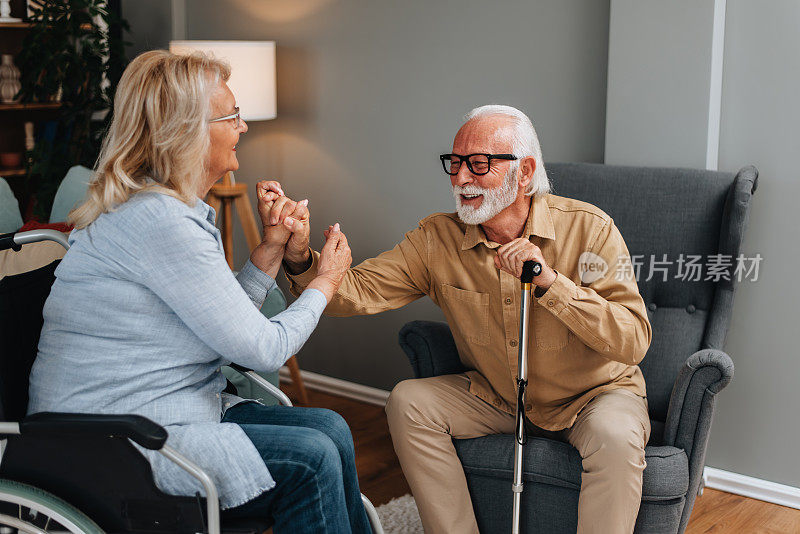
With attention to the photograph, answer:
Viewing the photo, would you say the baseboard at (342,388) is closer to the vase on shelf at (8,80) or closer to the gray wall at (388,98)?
the gray wall at (388,98)

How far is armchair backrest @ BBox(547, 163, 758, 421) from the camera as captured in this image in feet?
7.79

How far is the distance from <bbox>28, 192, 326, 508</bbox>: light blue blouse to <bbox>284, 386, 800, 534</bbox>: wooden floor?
124 cm

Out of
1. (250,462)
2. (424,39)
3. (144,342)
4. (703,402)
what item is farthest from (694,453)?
(424,39)

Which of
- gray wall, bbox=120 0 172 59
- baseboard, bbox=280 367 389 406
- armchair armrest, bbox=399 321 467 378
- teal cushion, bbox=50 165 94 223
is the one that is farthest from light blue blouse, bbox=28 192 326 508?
gray wall, bbox=120 0 172 59

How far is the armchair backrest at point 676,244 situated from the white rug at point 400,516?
2.51ft

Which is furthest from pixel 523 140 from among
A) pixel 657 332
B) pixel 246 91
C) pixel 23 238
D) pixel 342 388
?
pixel 342 388

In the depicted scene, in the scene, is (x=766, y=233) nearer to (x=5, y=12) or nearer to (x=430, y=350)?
(x=430, y=350)

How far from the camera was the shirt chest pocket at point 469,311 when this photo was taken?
2207mm

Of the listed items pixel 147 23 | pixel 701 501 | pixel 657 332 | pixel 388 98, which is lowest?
pixel 701 501

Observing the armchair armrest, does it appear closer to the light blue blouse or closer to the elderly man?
the elderly man

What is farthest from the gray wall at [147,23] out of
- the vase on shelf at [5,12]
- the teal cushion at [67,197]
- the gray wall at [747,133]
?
the gray wall at [747,133]

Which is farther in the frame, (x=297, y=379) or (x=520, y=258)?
(x=297, y=379)

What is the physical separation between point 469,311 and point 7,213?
1562 millimetres

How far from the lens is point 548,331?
2.14m
